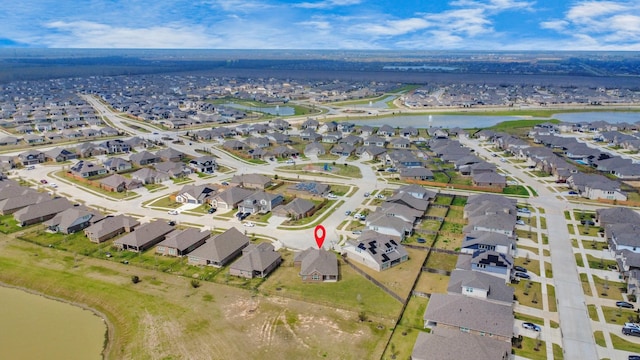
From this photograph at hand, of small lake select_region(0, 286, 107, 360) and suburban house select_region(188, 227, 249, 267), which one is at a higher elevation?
suburban house select_region(188, 227, 249, 267)

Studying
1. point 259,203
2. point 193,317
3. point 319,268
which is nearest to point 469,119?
point 259,203

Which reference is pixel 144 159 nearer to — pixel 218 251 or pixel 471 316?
pixel 218 251

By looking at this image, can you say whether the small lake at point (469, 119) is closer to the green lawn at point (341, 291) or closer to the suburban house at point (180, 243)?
the suburban house at point (180, 243)

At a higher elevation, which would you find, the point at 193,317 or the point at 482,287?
the point at 482,287

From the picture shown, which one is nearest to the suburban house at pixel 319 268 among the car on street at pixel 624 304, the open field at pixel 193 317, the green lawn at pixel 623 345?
the open field at pixel 193 317

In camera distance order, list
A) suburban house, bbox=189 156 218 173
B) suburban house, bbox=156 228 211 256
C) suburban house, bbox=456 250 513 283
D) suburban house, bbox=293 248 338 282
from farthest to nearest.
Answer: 1. suburban house, bbox=189 156 218 173
2. suburban house, bbox=156 228 211 256
3. suburban house, bbox=293 248 338 282
4. suburban house, bbox=456 250 513 283

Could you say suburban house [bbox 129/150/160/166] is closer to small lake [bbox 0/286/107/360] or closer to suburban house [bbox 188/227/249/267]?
suburban house [bbox 188/227/249/267]

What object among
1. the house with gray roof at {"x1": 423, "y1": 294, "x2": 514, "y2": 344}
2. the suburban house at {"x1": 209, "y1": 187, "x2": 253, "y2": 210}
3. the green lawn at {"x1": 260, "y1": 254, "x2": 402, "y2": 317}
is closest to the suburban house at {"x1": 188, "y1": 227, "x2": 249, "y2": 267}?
the green lawn at {"x1": 260, "y1": 254, "x2": 402, "y2": 317}
